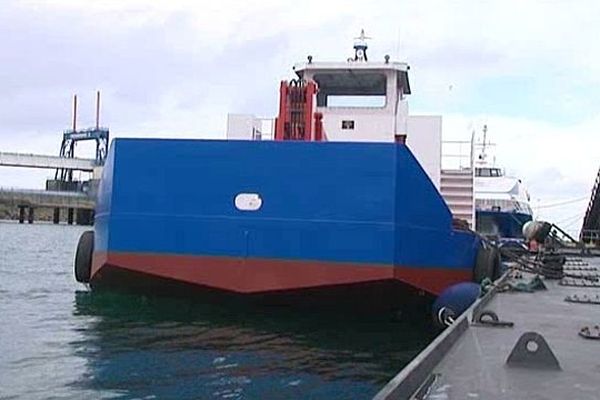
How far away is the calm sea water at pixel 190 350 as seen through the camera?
22.4 feet

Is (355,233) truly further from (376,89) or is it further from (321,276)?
(376,89)

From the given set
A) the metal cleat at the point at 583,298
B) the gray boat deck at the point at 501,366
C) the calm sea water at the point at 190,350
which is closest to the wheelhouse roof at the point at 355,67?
the calm sea water at the point at 190,350

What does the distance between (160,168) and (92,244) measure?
3.03 m

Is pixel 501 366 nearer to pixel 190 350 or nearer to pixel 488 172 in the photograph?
pixel 190 350

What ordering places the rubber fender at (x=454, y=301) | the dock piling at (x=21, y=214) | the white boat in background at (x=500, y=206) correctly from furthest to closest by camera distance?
1. the dock piling at (x=21, y=214)
2. the white boat in background at (x=500, y=206)
3. the rubber fender at (x=454, y=301)

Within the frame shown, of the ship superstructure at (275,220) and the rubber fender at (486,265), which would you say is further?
the rubber fender at (486,265)

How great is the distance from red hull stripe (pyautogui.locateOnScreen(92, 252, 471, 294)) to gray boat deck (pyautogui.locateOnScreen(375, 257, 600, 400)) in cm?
291

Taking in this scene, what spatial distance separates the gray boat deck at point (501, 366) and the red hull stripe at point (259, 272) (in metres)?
2.91

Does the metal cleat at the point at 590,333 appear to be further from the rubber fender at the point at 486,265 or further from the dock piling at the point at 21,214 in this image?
the dock piling at the point at 21,214

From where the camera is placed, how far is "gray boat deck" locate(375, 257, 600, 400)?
3.46 metres

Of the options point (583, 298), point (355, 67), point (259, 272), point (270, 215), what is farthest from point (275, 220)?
point (355, 67)

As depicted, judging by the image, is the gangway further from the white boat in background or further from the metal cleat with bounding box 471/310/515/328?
the metal cleat with bounding box 471/310/515/328

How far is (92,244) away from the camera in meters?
12.3

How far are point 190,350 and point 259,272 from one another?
1.42m
